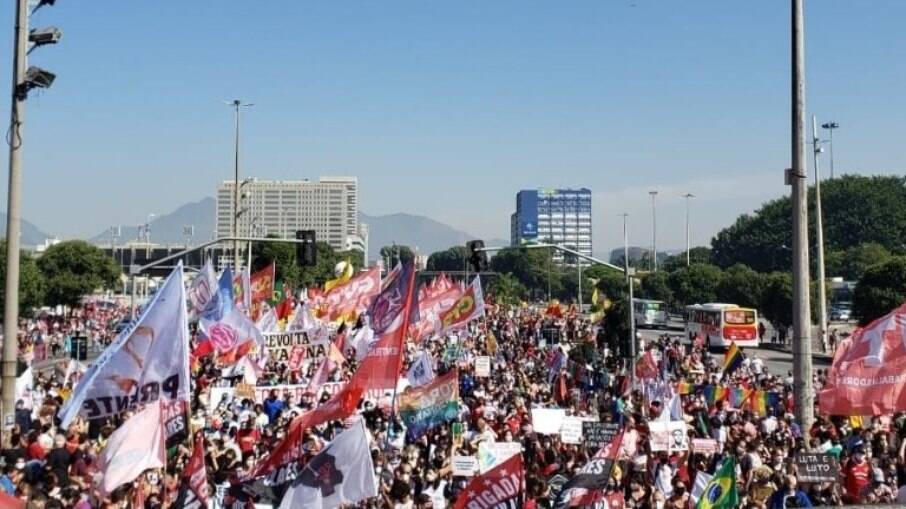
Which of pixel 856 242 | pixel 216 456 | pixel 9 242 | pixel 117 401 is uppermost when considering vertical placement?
pixel 856 242

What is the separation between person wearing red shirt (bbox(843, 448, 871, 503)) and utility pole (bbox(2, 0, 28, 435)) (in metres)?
10.9

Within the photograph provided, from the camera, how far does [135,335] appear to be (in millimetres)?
11609

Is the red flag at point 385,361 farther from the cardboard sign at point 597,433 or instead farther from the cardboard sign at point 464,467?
the cardboard sign at point 597,433

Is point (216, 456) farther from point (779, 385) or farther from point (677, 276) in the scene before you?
point (677, 276)

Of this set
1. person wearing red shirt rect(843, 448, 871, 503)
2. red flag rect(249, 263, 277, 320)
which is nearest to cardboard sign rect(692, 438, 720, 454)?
person wearing red shirt rect(843, 448, 871, 503)

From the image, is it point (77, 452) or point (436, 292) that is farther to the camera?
point (436, 292)

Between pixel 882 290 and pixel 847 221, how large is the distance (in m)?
75.6

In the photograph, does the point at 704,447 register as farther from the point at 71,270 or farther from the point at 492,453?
the point at 71,270

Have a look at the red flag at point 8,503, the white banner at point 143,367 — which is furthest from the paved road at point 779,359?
the red flag at point 8,503

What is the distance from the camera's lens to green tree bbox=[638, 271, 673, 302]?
109 m

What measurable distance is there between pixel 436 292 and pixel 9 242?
19.8 m

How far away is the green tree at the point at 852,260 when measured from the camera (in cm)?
10462

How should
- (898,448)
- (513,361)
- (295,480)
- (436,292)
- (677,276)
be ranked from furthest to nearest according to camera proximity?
(677,276)
(513,361)
(436,292)
(898,448)
(295,480)

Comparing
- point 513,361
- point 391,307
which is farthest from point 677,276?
point 391,307
